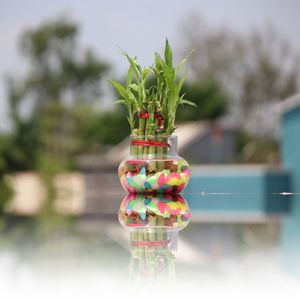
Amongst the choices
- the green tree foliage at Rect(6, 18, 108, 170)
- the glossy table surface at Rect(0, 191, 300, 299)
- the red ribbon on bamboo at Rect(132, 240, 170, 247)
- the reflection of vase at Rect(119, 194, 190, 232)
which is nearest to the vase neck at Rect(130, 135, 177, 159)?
the reflection of vase at Rect(119, 194, 190, 232)

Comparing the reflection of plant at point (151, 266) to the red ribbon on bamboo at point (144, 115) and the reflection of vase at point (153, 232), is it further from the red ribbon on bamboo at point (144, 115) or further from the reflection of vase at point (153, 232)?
the red ribbon on bamboo at point (144, 115)

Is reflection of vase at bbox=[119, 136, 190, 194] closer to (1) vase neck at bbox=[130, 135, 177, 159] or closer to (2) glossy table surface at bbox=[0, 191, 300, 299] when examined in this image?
(1) vase neck at bbox=[130, 135, 177, 159]

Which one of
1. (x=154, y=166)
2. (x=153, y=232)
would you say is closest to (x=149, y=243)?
(x=153, y=232)

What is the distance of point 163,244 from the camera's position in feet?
5.74

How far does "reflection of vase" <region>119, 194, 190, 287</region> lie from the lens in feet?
4.50

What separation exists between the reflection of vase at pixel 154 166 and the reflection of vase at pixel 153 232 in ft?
0.23

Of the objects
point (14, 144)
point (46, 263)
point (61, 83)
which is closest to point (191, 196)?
point (46, 263)

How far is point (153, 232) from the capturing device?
1.94m

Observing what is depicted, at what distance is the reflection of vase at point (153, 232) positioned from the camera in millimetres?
1372

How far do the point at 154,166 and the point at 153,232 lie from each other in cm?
88

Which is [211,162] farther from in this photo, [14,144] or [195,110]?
[14,144]

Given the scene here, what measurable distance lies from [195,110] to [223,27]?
3306 millimetres

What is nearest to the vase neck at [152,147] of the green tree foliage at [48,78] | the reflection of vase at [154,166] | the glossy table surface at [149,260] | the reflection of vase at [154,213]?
the reflection of vase at [154,166]

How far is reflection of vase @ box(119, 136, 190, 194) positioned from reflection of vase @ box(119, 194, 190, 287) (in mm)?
70
